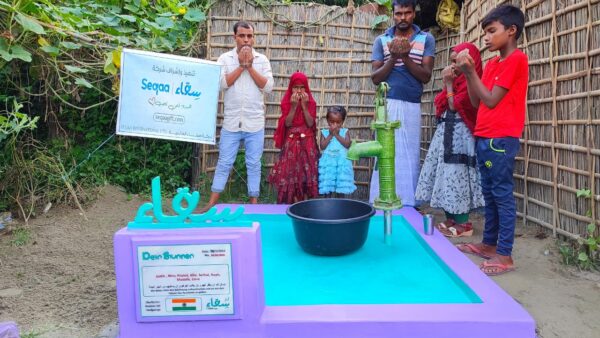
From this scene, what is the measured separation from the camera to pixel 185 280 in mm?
1264

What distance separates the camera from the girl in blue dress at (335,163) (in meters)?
3.43

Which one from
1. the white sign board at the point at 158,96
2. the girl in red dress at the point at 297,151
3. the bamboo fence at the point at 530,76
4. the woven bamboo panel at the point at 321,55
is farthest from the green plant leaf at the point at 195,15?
the white sign board at the point at 158,96

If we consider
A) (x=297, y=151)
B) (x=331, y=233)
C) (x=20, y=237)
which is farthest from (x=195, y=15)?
(x=331, y=233)

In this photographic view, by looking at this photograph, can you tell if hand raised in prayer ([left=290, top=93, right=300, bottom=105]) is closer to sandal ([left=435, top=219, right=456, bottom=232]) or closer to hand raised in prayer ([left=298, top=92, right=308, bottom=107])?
hand raised in prayer ([left=298, top=92, right=308, bottom=107])

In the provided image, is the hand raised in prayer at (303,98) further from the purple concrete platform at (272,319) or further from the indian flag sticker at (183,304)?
the indian flag sticker at (183,304)

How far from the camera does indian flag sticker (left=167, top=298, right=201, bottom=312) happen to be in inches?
→ 50.1

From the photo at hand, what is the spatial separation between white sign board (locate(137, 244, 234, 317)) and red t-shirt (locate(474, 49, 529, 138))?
1647 mm

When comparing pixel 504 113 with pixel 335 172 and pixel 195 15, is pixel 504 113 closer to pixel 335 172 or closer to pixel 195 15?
pixel 335 172

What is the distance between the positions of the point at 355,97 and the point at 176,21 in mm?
1874

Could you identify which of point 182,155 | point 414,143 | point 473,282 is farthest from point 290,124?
point 473,282

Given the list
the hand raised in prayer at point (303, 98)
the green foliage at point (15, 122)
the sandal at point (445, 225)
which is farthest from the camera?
the hand raised in prayer at point (303, 98)

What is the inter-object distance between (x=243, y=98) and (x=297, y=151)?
581 millimetres

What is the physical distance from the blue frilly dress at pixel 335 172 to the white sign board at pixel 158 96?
4.19ft

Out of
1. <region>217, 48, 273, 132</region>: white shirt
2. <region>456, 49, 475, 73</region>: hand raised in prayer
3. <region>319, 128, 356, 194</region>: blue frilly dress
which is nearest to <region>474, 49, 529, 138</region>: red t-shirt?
<region>456, 49, 475, 73</region>: hand raised in prayer
